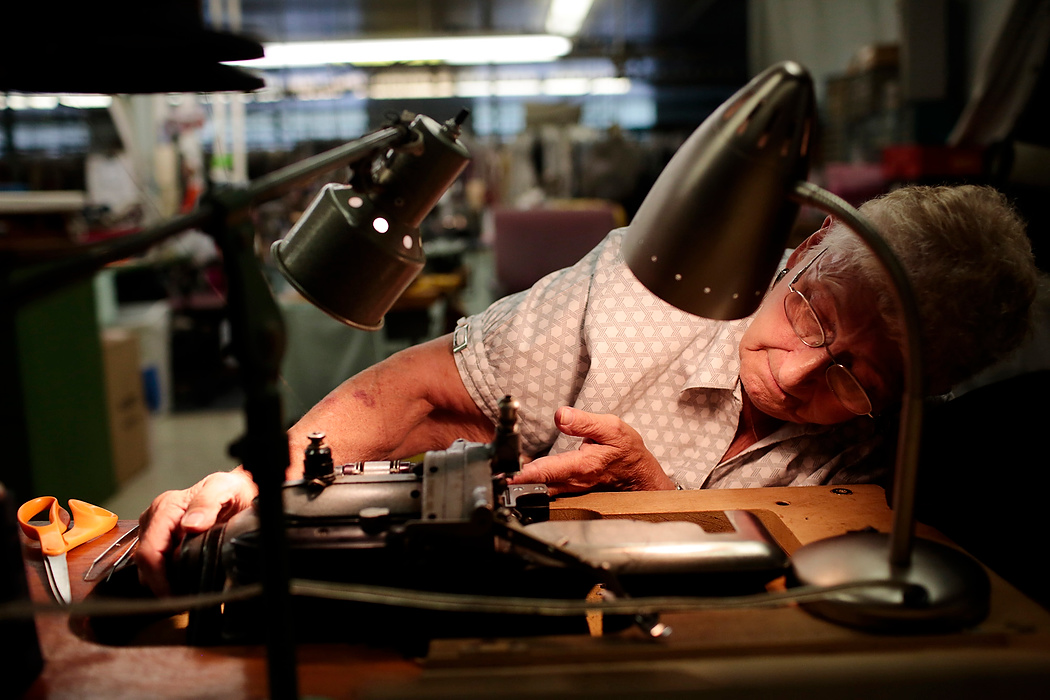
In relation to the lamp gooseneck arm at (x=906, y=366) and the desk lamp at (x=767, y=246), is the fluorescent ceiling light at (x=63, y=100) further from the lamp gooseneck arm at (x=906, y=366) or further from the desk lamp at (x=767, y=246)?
the lamp gooseneck arm at (x=906, y=366)

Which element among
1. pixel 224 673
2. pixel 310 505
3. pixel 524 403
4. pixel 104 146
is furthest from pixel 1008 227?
pixel 104 146

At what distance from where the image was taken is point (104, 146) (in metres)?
6.87

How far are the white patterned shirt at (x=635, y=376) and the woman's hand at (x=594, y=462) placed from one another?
5.6 inches

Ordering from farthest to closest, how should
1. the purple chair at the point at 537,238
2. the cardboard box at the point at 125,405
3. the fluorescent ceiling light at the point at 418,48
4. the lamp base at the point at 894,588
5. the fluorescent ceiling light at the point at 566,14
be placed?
the fluorescent ceiling light at the point at 566,14 → the fluorescent ceiling light at the point at 418,48 → the cardboard box at the point at 125,405 → the purple chair at the point at 537,238 → the lamp base at the point at 894,588

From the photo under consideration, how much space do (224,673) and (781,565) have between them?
55 cm

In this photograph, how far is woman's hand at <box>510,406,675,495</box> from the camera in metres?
1.02

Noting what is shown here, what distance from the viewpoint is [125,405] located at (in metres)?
3.34

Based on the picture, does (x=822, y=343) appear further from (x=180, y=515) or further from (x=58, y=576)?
(x=58, y=576)

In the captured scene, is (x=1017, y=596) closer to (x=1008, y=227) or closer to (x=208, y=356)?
(x=1008, y=227)

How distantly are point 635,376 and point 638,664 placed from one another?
0.69 m

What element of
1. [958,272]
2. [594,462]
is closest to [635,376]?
[594,462]

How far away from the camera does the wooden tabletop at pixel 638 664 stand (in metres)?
0.59

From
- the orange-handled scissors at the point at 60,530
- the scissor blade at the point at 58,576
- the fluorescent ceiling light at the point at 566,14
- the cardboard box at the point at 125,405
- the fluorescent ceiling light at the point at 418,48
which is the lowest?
the cardboard box at the point at 125,405

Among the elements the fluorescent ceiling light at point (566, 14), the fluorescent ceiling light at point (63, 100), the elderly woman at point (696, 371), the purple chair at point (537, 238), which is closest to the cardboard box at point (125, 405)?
the fluorescent ceiling light at point (63, 100)
